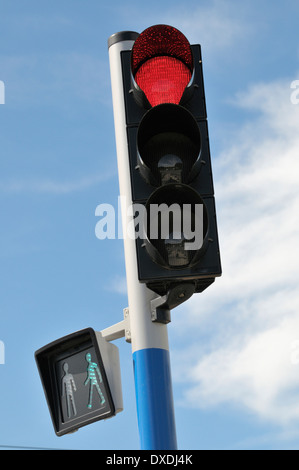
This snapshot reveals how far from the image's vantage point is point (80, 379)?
4254 millimetres

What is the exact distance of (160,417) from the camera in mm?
4086

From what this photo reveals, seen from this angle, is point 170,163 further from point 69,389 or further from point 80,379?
point 69,389

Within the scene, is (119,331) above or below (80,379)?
above

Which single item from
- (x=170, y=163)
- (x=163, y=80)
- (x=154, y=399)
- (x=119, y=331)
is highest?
(x=163, y=80)

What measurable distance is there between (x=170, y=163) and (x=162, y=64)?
0.49m

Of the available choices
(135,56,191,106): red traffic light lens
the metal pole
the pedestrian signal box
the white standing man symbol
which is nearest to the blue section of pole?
the metal pole

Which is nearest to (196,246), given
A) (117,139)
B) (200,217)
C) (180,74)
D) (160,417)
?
(200,217)

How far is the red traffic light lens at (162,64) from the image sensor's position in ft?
12.1

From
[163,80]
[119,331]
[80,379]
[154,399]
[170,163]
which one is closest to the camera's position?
[170,163]

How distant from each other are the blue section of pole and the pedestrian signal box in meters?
0.14

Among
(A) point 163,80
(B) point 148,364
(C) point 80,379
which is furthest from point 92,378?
(A) point 163,80

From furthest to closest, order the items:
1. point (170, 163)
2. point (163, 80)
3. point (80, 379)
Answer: point (80, 379) < point (163, 80) < point (170, 163)

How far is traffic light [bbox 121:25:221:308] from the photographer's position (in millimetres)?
A: 3387

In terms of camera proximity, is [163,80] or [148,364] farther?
[148,364]
